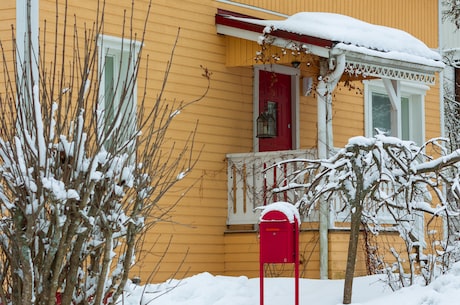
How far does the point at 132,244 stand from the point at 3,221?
82 centimetres

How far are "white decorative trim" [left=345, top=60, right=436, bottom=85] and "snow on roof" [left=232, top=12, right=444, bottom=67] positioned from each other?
0.70 feet

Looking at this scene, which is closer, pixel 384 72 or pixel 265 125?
pixel 384 72

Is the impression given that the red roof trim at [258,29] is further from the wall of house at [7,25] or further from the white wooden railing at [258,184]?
the wall of house at [7,25]

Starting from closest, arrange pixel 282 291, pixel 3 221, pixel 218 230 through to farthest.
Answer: pixel 3 221 → pixel 282 291 → pixel 218 230

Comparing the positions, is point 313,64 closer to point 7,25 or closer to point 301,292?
point 301,292

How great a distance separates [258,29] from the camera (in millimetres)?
15602

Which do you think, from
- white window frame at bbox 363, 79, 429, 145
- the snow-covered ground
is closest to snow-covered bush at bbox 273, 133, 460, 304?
the snow-covered ground

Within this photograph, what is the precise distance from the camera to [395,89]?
1717 cm

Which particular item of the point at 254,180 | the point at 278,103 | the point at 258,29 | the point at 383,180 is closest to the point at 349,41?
the point at 258,29

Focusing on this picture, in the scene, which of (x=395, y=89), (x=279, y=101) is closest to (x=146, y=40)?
(x=279, y=101)

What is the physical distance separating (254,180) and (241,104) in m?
1.54

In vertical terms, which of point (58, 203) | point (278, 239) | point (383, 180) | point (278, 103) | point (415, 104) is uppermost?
point (415, 104)

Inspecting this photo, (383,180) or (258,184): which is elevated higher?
(258,184)

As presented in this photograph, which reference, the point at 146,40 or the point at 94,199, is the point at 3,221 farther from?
the point at 146,40
